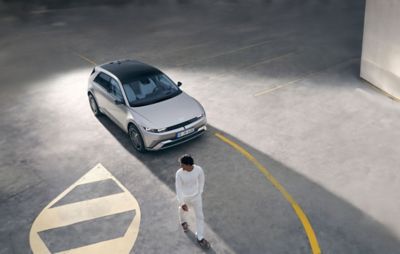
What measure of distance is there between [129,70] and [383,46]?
26.4ft

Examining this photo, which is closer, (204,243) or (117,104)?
(204,243)

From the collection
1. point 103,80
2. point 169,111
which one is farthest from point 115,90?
point 169,111

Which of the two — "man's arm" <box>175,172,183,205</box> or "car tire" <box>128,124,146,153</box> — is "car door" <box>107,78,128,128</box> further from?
"man's arm" <box>175,172,183,205</box>

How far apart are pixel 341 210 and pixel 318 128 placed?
3.42m

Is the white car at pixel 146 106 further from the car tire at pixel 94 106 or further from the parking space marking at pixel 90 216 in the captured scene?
the parking space marking at pixel 90 216

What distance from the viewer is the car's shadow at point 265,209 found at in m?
6.53

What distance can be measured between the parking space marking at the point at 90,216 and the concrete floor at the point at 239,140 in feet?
0.52

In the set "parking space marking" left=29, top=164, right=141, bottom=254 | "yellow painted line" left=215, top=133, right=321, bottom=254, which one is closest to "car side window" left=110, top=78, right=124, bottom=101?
"parking space marking" left=29, top=164, right=141, bottom=254

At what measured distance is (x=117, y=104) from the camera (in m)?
9.88

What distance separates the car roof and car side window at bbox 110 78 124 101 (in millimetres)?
191

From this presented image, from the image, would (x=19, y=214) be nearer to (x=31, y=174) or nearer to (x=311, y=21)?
(x=31, y=174)

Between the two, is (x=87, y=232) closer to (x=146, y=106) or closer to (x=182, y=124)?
(x=182, y=124)

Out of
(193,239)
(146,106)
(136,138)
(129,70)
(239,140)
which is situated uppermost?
(129,70)

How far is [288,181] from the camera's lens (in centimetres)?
823
